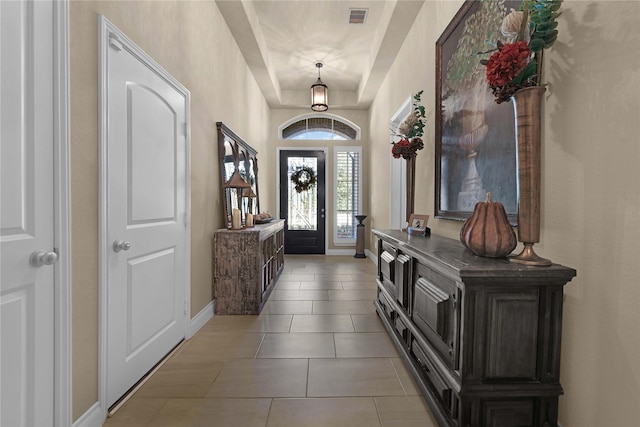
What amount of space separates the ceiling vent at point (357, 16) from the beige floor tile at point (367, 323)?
3525mm

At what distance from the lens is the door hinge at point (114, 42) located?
5.53 ft

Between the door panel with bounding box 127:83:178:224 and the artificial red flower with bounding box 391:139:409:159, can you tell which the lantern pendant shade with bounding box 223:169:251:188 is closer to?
the door panel with bounding box 127:83:178:224

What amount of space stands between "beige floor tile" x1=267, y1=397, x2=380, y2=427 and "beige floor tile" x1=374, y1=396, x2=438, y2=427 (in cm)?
5

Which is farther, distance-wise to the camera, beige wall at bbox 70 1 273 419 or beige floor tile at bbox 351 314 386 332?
beige floor tile at bbox 351 314 386 332

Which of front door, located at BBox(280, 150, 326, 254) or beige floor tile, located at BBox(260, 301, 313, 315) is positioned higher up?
front door, located at BBox(280, 150, 326, 254)

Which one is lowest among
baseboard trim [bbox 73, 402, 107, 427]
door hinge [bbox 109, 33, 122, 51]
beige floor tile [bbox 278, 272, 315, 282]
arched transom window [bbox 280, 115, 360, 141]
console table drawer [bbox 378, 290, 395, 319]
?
beige floor tile [bbox 278, 272, 315, 282]

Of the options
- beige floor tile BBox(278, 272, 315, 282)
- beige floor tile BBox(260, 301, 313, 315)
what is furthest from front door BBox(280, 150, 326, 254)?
beige floor tile BBox(260, 301, 313, 315)

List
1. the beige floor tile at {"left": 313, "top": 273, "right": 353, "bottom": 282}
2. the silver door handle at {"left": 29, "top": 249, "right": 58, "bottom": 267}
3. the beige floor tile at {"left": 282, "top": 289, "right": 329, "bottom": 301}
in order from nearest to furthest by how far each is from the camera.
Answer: the silver door handle at {"left": 29, "top": 249, "right": 58, "bottom": 267} → the beige floor tile at {"left": 282, "top": 289, "right": 329, "bottom": 301} → the beige floor tile at {"left": 313, "top": 273, "right": 353, "bottom": 282}

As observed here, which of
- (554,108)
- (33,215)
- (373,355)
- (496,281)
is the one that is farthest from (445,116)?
(33,215)

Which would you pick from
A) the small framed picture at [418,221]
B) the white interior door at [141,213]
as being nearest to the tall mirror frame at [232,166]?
the white interior door at [141,213]

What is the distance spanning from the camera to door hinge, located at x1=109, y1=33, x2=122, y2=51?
1684 mm

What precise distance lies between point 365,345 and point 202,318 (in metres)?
1.49

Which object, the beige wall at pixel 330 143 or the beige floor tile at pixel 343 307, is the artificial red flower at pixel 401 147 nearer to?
the beige floor tile at pixel 343 307

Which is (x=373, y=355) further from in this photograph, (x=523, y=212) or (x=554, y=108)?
(x=554, y=108)
